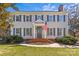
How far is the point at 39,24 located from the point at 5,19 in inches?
27.5

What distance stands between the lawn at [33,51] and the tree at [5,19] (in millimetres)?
306

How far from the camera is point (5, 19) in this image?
112 feet

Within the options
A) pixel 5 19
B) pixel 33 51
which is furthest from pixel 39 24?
pixel 5 19

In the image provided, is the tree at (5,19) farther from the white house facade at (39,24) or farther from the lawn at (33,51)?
the lawn at (33,51)

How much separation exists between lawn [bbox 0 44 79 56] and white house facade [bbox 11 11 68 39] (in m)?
0.26

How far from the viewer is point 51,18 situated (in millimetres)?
34000

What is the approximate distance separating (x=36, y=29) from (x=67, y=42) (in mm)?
680

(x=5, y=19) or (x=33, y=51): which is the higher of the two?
(x=5, y=19)

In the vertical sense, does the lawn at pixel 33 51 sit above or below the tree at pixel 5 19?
below

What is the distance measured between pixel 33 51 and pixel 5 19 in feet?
2.83

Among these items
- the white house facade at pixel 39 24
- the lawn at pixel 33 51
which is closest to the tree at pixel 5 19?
the white house facade at pixel 39 24

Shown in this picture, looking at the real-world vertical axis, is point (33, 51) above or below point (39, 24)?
below

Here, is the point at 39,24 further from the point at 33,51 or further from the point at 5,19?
the point at 5,19

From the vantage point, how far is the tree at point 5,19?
34.0m
